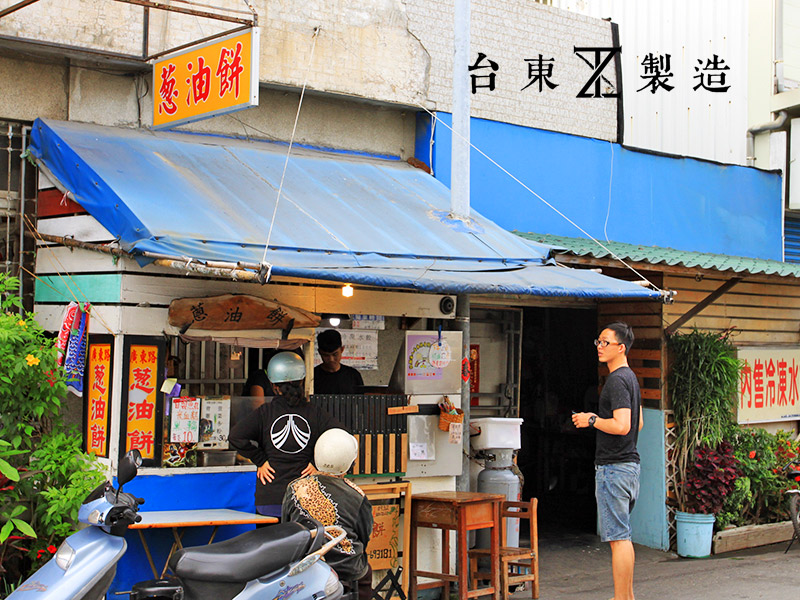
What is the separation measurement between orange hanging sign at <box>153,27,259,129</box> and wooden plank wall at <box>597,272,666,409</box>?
5615 mm

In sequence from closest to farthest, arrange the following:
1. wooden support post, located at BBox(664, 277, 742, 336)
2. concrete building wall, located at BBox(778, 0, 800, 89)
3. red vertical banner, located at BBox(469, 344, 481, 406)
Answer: wooden support post, located at BBox(664, 277, 742, 336)
red vertical banner, located at BBox(469, 344, 481, 406)
concrete building wall, located at BBox(778, 0, 800, 89)

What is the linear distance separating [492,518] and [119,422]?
10.7ft

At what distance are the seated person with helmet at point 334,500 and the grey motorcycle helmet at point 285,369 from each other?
4.75ft

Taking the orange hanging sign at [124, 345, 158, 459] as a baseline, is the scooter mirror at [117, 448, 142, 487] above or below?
below

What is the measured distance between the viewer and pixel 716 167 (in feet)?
38.9

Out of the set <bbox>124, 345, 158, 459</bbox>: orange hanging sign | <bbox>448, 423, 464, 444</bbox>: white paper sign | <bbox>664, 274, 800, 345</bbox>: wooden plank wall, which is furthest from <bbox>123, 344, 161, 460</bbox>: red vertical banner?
<bbox>664, 274, 800, 345</bbox>: wooden plank wall

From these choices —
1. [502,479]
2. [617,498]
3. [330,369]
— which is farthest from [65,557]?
[502,479]

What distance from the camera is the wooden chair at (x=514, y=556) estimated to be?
8.38 meters

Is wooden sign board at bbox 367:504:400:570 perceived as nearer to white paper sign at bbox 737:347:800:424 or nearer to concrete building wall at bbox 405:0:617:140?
concrete building wall at bbox 405:0:617:140

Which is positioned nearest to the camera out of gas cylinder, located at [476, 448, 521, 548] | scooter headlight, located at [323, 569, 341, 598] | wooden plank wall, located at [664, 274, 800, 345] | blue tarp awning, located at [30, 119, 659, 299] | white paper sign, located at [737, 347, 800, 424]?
scooter headlight, located at [323, 569, 341, 598]

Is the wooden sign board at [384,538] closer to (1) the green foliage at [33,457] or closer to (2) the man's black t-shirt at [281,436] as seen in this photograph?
(2) the man's black t-shirt at [281,436]

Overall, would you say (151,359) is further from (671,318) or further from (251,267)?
(671,318)

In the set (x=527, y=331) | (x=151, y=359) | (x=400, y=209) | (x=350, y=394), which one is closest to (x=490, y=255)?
(x=400, y=209)

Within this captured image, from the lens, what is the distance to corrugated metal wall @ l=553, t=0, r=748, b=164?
11.8m
